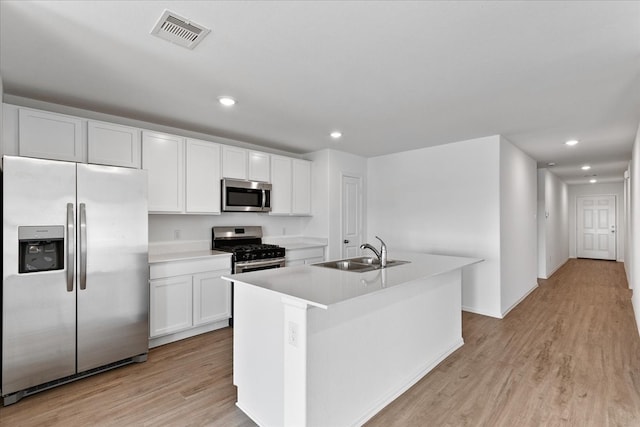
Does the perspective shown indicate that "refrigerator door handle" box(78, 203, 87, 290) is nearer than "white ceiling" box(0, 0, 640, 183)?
No

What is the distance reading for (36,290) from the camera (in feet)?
7.77

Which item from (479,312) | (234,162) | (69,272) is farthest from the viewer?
(479,312)

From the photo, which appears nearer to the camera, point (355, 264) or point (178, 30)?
point (178, 30)

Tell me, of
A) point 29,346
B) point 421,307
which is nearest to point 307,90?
point 421,307

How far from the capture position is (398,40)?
1962mm

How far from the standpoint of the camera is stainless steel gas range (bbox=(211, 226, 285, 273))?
383cm

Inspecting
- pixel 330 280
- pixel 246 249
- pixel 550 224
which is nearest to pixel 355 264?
pixel 330 280

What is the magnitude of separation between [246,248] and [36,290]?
204 cm

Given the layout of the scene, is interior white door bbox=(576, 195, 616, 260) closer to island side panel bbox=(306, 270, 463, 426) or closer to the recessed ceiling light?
island side panel bbox=(306, 270, 463, 426)

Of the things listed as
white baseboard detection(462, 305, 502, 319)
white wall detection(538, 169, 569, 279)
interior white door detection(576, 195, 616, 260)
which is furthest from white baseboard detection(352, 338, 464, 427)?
interior white door detection(576, 195, 616, 260)

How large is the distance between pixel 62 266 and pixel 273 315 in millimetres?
1815

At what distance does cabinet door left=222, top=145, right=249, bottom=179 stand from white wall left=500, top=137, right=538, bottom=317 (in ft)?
11.2

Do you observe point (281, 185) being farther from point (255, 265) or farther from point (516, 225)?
point (516, 225)

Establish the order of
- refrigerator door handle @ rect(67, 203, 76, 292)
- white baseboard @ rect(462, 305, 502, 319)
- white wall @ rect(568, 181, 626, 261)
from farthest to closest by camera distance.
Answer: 1. white wall @ rect(568, 181, 626, 261)
2. white baseboard @ rect(462, 305, 502, 319)
3. refrigerator door handle @ rect(67, 203, 76, 292)
